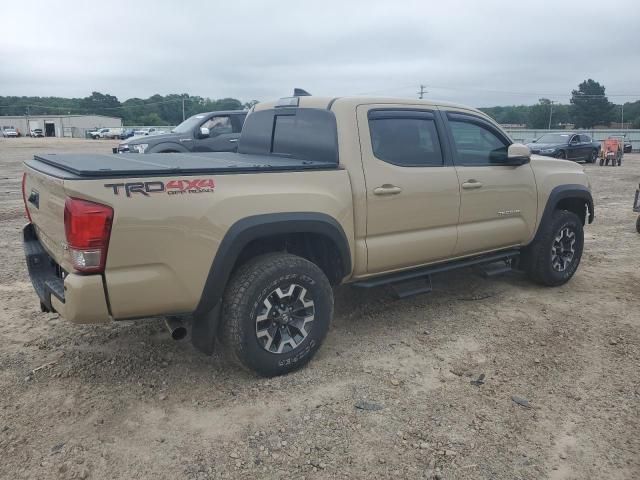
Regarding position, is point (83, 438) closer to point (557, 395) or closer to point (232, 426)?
point (232, 426)

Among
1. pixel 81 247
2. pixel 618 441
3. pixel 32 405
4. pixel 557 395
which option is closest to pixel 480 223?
pixel 557 395

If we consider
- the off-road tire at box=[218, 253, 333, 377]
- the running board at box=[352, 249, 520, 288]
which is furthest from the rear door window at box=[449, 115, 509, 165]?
the off-road tire at box=[218, 253, 333, 377]

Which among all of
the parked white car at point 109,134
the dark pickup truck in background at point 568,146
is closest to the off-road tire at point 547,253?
the dark pickup truck in background at point 568,146

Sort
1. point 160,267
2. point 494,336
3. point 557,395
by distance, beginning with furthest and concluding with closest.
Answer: point 494,336, point 557,395, point 160,267

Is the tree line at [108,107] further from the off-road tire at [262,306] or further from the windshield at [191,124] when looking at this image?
the off-road tire at [262,306]

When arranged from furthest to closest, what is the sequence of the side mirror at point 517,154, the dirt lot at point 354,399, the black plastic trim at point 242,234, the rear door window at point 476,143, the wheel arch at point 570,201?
the wheel arch at point 570,201, the side mirror at point 517,154, the rear door window at point 476,143, the black plastic trim at point 242,234, the dirt lot at point 354,399

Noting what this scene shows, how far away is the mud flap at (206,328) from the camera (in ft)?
11.5

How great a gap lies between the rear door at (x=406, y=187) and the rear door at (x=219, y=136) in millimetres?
7594

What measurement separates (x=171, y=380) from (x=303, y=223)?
1390mm

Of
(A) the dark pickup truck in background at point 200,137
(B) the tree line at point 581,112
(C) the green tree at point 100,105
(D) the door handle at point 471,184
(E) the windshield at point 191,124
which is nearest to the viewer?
(D) the door handle at point 471,184

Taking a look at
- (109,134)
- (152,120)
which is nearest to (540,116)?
(109,134)

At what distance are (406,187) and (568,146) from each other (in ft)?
73.9

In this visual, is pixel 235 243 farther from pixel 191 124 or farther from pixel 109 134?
pixel 109 134

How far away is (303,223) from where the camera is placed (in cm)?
363
